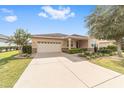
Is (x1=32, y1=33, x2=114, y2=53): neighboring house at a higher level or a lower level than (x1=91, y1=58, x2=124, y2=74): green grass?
higher

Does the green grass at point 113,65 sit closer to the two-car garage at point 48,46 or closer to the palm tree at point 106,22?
the palm tree at point 106,22

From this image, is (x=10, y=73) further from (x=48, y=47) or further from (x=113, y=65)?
(x=48, y=47)

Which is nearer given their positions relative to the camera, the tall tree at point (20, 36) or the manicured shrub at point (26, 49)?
the tall tree at point (20, 36)

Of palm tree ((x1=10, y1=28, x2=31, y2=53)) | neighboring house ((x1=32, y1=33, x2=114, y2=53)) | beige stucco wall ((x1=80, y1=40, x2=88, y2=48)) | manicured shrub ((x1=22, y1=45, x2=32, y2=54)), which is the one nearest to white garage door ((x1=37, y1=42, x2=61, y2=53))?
neighboring house ((x1=32, y1=33, x2=114, y2=53))

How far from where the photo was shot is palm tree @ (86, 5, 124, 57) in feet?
37.7

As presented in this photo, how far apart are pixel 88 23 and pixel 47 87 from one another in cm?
1065

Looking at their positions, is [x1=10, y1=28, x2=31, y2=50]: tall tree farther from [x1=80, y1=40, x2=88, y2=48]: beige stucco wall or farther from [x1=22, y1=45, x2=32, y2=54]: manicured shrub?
[x1=80, y1=40, x2=88, y2=48]: beige stucco wall

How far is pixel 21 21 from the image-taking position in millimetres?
19141

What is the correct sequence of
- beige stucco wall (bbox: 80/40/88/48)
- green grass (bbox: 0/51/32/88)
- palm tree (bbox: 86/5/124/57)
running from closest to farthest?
green grass (bbox: 0/51/32/88), palm tree (bbox: 86/5/124/57), beige stucco wall (bbox: 80/40/88/48)

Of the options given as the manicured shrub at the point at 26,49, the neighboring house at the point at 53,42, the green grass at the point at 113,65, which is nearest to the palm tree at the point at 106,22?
the green grass at the point at 113,65

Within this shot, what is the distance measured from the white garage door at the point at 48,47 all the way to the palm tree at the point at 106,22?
8.80m

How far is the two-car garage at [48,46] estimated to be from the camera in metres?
20.7
